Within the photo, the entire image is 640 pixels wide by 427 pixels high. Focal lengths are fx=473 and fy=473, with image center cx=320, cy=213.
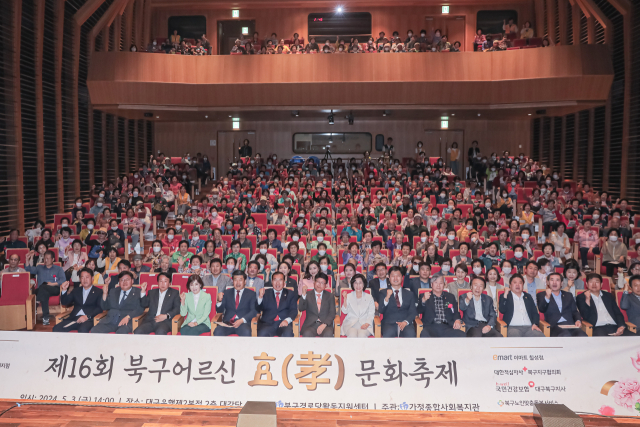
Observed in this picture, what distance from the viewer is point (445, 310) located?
15.6 feet

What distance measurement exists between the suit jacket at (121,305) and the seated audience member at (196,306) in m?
0.51

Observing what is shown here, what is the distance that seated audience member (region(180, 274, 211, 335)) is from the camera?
4.75m

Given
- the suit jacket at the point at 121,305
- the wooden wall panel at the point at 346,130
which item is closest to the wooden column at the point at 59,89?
the wooden wall panel at the point at 346,130

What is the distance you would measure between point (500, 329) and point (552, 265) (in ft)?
7.31

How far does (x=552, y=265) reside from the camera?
20.7 feet

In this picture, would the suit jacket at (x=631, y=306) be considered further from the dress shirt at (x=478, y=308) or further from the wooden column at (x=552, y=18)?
the wooden column at (x=552, y=18)

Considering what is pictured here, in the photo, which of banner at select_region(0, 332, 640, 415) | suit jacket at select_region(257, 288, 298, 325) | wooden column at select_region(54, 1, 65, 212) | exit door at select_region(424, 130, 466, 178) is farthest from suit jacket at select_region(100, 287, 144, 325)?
exit door at select_region(424, 130, 466, 178)

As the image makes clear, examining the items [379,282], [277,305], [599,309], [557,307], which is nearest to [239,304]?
[277,305]

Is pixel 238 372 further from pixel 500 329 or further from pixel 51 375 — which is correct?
pixel 500 329

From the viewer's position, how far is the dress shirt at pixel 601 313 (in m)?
4.66

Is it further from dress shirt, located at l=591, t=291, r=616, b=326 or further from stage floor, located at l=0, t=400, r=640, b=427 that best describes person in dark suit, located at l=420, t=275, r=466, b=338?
dress shirt, located at l=591, t=291, r=616, b=326

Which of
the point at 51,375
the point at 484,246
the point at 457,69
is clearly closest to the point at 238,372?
the point at 51,375

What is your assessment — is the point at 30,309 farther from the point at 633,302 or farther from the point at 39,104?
the point at 633,302

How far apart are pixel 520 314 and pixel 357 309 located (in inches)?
63.4
